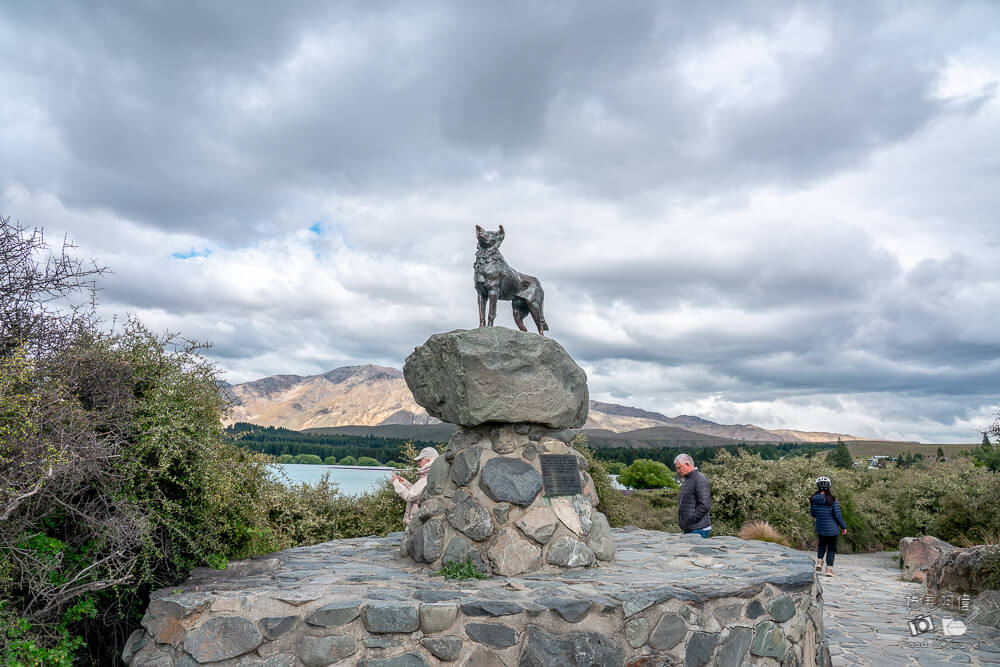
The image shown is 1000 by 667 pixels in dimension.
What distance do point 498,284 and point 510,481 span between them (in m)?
2.24

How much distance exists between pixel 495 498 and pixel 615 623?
66.9 inches

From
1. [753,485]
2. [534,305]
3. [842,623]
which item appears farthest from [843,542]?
[534,305]

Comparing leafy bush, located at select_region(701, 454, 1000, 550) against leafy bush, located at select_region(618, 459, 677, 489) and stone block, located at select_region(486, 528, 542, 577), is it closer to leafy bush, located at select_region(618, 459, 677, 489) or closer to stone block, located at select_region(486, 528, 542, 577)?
stone block, located at select_region(486, 528, 542, 577)

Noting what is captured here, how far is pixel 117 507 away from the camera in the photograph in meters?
4.65

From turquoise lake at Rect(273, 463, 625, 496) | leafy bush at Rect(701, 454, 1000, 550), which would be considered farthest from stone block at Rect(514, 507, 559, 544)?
leafy bush at Rect(701, 454, 1000, 550)

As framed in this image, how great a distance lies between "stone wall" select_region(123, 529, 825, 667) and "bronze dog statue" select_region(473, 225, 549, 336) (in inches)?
117

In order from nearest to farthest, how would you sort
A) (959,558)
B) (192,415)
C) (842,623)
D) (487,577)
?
(192,415), (487,577), (842,623), (959,558)

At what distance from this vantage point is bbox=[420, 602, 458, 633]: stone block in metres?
4.48

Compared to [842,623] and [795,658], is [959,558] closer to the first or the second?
[842,623]

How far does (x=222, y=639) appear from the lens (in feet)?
14.7

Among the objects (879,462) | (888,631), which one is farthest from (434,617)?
(879,462)

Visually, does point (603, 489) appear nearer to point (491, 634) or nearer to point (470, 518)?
point (470, 518)

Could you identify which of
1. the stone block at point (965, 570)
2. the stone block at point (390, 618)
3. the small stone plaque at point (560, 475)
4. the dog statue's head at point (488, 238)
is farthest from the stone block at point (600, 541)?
the stone block at point (965, 570)

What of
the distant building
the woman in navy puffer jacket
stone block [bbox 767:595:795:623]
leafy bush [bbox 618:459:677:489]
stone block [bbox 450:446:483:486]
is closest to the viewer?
stone block [bbox 767:595:795:623]
